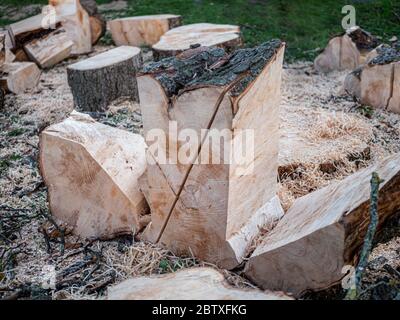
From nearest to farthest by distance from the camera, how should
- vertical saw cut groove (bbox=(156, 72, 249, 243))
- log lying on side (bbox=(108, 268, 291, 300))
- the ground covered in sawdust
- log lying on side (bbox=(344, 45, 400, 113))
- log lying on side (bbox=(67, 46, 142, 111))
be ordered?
log lying on side (bbox=(108, 268, 291, 300)) < vertical saw cut groove (bbox=(156, 72, 249, 243)) < the ground covered in sawdust < log lying on side (bbox=(344, 45, 400, 113)) < log lying on side (bbox=(67, 46, 142, 111))

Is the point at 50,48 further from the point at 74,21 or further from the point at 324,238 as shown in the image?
the point at 324,238

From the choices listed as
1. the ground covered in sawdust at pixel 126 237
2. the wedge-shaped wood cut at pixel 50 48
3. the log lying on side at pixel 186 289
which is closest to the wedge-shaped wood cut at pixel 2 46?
the ground covered in sawdust at pixel 126 237

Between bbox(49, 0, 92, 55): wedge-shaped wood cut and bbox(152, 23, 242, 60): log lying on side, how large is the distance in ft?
6.49

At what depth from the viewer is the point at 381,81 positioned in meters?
4.33

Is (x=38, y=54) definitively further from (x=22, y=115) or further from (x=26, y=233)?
(x=26, y=233)

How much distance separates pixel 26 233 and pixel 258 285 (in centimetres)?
143

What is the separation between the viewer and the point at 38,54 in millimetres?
6195

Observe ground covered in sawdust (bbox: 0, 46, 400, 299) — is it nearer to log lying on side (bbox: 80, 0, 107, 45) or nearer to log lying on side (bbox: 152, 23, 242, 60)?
log lying on side (bbox: 152, 23, 242, 60)

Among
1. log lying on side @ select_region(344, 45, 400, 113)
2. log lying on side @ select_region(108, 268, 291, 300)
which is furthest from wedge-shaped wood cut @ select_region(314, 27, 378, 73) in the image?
log lying on side @ select_region(108, 268, 291, 300)

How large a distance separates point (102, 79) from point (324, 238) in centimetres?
333

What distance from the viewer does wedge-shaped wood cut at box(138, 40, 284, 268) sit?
197cm

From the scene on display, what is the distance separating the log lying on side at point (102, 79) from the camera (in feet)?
14.7

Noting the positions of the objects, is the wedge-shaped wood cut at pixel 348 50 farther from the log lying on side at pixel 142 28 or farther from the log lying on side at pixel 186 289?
the log lying on side at pixel 186 289
